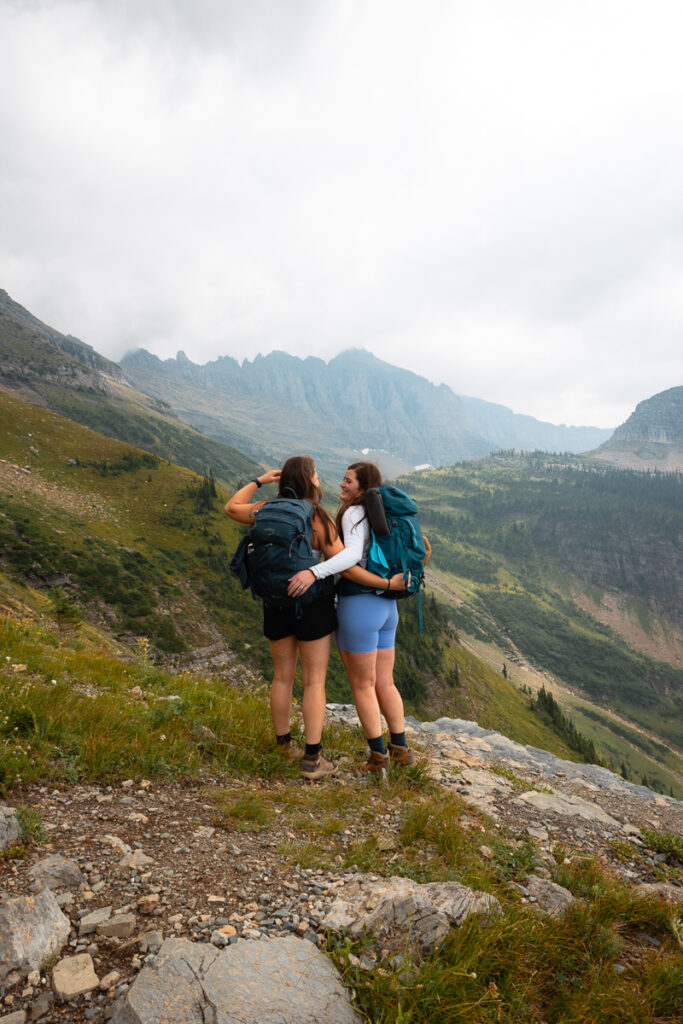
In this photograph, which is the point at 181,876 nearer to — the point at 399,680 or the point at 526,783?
the point at 526,783

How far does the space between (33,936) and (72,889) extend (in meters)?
0.58

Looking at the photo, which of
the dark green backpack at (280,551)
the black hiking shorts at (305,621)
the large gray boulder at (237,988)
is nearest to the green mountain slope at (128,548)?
the black hiking shorts at (305,621)

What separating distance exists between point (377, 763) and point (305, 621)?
7.59 feet

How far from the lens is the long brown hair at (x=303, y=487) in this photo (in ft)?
17.8

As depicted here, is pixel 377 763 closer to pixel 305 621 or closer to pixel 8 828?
pixel 305 621

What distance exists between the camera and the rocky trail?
7.32ft

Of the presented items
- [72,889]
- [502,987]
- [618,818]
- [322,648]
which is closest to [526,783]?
[618,818]

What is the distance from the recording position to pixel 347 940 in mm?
2717

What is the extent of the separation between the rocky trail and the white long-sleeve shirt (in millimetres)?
2590

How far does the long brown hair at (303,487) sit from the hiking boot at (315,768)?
9.07 feet

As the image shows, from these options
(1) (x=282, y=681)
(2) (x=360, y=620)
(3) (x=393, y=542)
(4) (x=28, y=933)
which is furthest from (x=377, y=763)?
(4) (x=28, y=933)

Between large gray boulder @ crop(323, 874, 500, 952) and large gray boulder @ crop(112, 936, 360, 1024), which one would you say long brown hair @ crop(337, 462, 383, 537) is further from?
large gray boulder @ crop(112, 936, 360, 1024)

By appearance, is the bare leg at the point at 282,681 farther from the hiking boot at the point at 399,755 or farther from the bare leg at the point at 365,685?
the hiking boot at the point at 399,755

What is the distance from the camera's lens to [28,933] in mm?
2402
